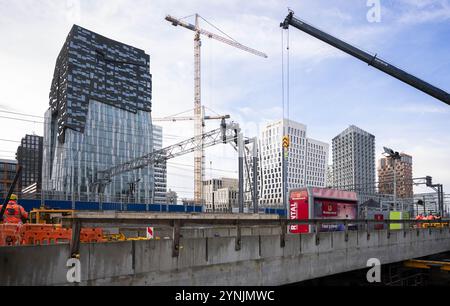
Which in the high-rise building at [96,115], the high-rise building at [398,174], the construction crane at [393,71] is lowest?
the high-rise building at [398,174]

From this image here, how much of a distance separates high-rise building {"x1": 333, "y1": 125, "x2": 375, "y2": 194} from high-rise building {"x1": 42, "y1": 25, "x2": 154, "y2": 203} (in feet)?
206

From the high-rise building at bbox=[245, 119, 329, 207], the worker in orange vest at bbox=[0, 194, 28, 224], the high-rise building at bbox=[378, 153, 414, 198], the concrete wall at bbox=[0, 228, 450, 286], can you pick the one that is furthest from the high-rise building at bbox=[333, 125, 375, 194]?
the worker in orange vest at bbox=[0, 194, 28, 224]

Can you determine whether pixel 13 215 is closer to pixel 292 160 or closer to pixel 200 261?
pixel 200 261

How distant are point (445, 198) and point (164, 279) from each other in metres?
51.7

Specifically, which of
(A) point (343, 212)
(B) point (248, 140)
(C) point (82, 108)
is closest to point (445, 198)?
(B) point (248, 140)

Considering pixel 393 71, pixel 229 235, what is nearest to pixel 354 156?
pixel 393 71

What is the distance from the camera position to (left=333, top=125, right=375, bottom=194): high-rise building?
8312 centimetres

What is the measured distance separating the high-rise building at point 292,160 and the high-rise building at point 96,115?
133 feet

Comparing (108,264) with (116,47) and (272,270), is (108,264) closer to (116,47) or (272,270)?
(272,270)

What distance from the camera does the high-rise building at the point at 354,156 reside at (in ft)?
273

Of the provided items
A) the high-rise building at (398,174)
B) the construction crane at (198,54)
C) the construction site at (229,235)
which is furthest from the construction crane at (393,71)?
the construction crane at (198,54)

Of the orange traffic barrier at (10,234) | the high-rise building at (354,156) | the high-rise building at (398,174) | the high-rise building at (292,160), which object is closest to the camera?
the orange traffic barrier at (10,234)

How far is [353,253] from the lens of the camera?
576 inches

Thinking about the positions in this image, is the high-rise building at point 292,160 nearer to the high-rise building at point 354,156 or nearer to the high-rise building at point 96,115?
the high-rise building at point 354,156
